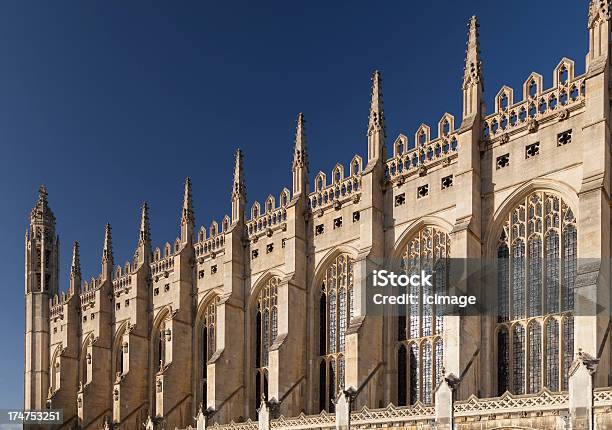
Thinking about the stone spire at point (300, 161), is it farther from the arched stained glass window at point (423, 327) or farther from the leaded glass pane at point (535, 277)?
the leaded glass pane at point (535, 277)

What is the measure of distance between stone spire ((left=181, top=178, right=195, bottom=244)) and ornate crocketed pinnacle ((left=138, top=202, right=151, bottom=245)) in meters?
5.64

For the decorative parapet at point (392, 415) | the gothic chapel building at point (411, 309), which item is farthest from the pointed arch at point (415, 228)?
the decorative parapet at point (392, 415)

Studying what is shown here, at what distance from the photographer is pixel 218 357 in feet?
140

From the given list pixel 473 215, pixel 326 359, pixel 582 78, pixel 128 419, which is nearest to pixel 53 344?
pixel 128 419

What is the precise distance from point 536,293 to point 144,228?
107ft

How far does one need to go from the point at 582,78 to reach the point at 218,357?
2423 cm

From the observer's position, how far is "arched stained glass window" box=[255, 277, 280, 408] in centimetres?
4294

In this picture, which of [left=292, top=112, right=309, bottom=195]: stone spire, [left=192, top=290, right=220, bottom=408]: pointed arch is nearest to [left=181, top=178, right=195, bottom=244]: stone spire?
[left=192, top=290, right=220, bottom=408]: pointed arch

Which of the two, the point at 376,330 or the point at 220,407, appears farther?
the point at 220,407

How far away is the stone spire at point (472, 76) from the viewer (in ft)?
109

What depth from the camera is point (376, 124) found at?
3753cm

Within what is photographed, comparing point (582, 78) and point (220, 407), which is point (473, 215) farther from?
point (220, 407)

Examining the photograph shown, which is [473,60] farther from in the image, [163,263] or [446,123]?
[163,263]

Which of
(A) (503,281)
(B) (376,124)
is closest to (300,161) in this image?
(B) (376,124)
